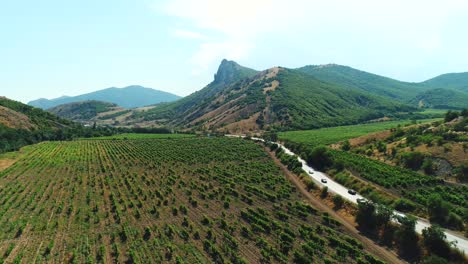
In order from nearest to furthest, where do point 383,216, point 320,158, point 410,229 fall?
point 410,229 < point 383,216 < point 320,158

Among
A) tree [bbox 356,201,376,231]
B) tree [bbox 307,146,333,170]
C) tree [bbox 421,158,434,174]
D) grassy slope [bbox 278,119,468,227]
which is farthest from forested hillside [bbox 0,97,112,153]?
tree [bbox 421,158,434,174]

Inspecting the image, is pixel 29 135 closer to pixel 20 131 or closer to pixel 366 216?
pixel 20 131

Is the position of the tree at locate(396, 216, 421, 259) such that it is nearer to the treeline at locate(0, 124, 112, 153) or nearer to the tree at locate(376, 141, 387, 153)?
the tree at locate(376, 141, 387, 153)

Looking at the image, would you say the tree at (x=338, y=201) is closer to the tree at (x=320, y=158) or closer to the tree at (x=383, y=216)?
the tree at (x=383, y=216)

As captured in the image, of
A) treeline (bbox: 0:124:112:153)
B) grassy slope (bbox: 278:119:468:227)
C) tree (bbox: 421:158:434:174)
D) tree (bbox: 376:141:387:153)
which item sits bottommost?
grassy slope (bbox: 278:119:468:227)

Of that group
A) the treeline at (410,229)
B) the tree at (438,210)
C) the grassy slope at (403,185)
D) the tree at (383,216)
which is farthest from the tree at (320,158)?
the tree at (383,216)

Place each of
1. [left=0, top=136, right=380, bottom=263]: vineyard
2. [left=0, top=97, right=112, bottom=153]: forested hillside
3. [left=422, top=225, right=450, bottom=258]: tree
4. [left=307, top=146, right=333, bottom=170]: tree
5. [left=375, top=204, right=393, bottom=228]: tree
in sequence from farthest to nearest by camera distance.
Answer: [left=0, top=97, right=112, bottom=153]: forested hillside, [left=307, top=146, right=333, bottom=170]: tree, [left=375, top=204, right=393, bottom=228]: tree, [left=0, top=136, right=380, bottom=263]: vineyard, [left=422, top=225, right=450, bottom=258]: tree

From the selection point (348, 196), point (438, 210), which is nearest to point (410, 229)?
point (438, 210)
